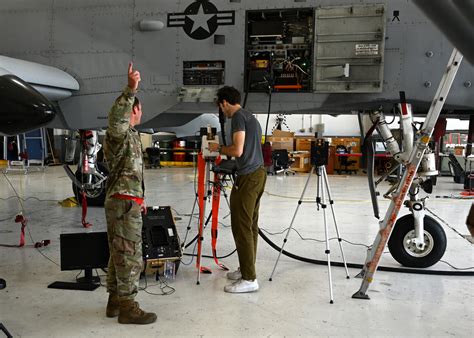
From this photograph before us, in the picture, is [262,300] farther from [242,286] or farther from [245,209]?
[245,209]

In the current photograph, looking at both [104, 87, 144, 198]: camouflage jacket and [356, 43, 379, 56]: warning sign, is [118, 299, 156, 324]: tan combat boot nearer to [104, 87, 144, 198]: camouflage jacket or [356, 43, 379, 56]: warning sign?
[104, 87, 144, 198]: camouflage jacket

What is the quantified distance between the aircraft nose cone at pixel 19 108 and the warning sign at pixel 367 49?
3.14 m

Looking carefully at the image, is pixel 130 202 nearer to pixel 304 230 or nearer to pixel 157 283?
pixel 157 283

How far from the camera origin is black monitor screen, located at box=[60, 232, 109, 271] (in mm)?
3955

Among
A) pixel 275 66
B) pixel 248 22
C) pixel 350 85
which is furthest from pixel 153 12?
pixel 350 85

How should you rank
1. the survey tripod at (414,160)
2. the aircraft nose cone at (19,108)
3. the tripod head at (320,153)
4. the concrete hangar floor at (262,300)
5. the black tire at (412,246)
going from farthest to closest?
the black tire at (412,246), the tripod head at (320,153), the aircraft nose cone at (19,108), the survey tripod at (414,160), the concrete hangar floor at (262,300)

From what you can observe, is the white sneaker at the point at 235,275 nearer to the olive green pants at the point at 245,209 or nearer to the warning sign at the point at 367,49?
the olive green pants at the point at 245,209

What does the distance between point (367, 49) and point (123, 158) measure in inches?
113

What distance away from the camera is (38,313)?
133 inches

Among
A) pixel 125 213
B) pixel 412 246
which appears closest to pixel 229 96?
pixel 125 213

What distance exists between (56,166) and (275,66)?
53.4ft

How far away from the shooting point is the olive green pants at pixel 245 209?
12.5ft

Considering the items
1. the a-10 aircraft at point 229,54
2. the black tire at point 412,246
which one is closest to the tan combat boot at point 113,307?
the a-10 aircraft at point 229,54

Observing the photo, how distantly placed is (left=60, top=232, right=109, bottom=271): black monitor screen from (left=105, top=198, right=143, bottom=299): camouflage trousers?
86 cm
